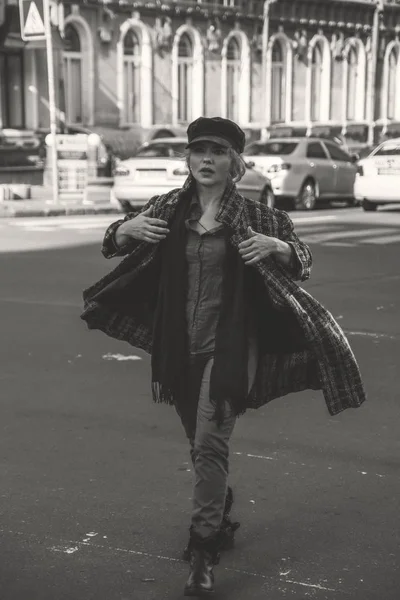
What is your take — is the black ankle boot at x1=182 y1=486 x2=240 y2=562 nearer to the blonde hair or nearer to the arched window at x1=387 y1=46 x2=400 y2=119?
the blonde hair

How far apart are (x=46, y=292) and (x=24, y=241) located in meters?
Result: 5.45

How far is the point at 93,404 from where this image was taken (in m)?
6.98

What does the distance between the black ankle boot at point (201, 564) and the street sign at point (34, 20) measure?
20.4 metres

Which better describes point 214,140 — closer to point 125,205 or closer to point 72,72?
point 125,205

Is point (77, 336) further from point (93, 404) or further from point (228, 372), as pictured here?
point (228, 372)

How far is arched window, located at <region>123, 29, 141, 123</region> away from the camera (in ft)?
113

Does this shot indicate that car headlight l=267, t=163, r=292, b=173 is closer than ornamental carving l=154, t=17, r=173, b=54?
Yes

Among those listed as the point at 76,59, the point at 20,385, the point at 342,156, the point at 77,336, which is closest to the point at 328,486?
the point at 20,385

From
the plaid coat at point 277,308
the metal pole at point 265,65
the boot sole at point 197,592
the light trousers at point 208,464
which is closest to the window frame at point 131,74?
the metal pole at point 265,65

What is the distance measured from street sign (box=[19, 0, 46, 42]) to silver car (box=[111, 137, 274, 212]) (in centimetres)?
342

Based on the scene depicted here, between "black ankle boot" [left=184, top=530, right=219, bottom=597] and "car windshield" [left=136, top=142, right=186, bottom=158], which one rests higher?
"black ankle boot" [left=184, top=530, right=219, bottom=597]

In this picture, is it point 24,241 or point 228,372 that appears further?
point 24,241

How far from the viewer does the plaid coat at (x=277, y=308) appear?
4168 millimetres

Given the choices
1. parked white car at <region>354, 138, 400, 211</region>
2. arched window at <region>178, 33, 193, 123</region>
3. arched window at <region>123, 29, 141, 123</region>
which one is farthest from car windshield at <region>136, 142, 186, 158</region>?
arched window at <region>178, 33, 193, 123</region>
